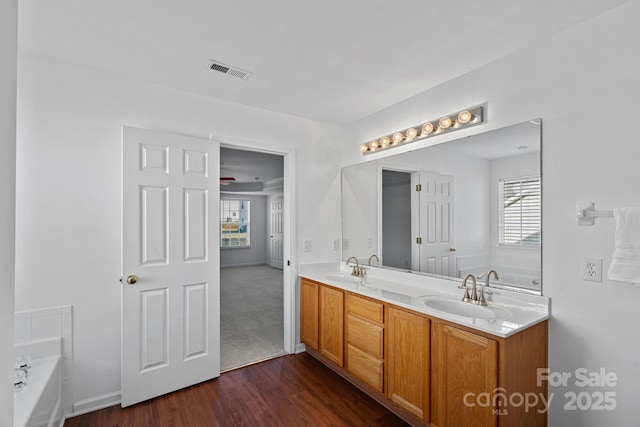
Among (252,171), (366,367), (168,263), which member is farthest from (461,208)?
(252,171)

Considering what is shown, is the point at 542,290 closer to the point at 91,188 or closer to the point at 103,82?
the point at 91,188

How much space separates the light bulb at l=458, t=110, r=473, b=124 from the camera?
2.22m

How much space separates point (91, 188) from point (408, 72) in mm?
2482

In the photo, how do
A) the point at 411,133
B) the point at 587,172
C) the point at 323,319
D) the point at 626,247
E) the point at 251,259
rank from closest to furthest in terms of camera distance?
1. the point at 626,247
2. the point at 587,172
3. the point at 411,133
4. the point at 323,319
5. the point at 251,259

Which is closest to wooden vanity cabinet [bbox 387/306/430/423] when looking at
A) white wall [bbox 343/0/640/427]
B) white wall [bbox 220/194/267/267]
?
white wall [bbox 343/0/640/427]

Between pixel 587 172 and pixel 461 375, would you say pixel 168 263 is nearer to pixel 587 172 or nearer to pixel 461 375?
pixel 461 375

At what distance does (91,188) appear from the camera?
225cm

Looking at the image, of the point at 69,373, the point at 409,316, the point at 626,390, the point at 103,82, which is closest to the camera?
the point at 626,390

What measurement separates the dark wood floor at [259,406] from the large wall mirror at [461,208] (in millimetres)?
1151

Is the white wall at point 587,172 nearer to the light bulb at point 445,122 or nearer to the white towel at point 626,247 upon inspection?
the white towel at point 626,247

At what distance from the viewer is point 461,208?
2.36 metres

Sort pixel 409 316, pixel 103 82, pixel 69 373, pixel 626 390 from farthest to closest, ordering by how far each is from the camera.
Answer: pixel 103 82
pixel 69 373
pixel 409 316
pixel 626 390

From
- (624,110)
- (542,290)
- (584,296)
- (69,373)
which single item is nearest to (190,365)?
(69,373)

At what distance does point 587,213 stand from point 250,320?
12.2 ft
